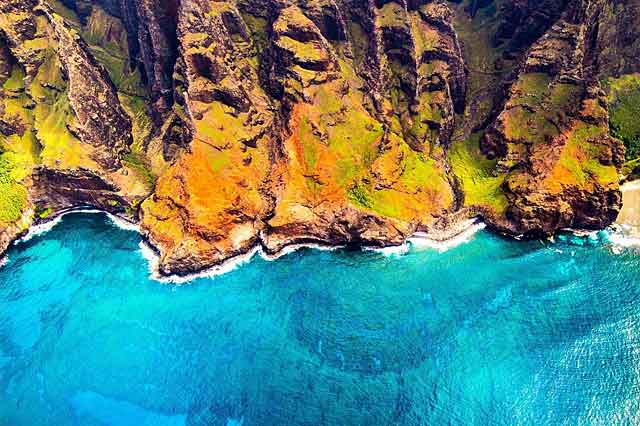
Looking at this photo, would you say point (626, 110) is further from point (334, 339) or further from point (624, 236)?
point (334, 339)

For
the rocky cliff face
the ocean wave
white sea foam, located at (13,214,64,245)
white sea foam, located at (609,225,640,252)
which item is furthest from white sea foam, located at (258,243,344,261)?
white sea foam, located at (609,225,640,252)

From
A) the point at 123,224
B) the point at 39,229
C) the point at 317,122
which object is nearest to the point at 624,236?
Result: the point at 317,122

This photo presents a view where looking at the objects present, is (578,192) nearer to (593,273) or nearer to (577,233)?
(577,233)

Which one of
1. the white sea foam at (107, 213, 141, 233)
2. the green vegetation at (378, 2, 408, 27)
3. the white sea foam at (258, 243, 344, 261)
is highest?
the green vegetation at (378, 2, 408, 27)

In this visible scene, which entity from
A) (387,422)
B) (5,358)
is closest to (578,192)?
(387,422)

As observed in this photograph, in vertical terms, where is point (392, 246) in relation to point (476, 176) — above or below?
below

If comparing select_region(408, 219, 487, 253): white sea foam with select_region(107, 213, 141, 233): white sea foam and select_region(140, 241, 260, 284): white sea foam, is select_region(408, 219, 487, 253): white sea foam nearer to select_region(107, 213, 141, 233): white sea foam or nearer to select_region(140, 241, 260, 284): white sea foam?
select_region(140, 241, 260, 284): white sea foam
